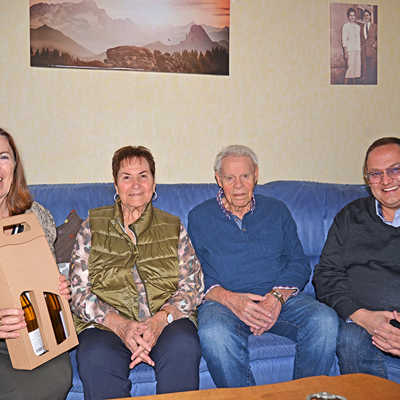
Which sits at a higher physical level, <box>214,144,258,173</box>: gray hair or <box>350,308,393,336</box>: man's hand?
<box>214,144,258,173</box>: gray hair

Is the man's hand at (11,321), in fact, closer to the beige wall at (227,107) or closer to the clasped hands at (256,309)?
the clasped hands at (256,309)

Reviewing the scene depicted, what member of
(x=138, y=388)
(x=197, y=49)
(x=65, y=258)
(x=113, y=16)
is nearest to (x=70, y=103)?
(x=113, y=16)

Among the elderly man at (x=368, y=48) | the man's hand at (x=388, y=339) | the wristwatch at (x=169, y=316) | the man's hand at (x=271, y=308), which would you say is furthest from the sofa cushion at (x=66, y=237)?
the elderly man at (x=368, y=48)

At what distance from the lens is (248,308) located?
6.55 feet

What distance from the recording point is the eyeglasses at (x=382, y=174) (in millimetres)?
2047

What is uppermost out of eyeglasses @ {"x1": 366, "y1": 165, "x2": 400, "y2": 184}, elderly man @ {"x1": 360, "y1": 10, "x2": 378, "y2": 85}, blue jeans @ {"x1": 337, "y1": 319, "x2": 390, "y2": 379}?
elderly man @ {"x1": 360, "y1": 10, "x2": 378, "y2": 85}

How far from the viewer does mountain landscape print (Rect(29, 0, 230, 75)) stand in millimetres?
2633

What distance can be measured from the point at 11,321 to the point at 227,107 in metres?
1.96

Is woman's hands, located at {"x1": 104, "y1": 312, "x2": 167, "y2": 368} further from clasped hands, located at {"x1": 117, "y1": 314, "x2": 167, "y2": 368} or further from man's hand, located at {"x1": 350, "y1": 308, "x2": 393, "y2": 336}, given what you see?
man's hand, located at {"x1": 350, "y1": 308, "x2": 393, "y2": 336}

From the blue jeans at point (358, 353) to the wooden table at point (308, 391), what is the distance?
478 millimetres

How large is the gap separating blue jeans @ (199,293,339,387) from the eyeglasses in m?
0.61

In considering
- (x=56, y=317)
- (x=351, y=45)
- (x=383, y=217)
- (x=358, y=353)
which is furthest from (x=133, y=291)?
(x=351, y=45)

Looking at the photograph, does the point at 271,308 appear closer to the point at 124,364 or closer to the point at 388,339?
the point at 388,339

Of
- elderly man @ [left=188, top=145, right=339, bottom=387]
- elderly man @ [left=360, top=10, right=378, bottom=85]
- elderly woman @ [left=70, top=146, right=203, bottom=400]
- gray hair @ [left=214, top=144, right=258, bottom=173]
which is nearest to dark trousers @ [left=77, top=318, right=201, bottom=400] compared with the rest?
elderly woman @ [left=70, top=146, right=203, bottom=400]
